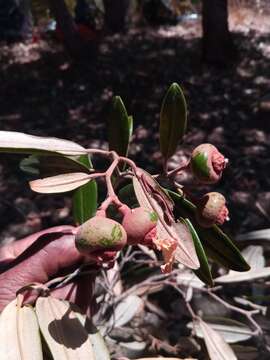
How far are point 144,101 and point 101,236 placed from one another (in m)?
2.60

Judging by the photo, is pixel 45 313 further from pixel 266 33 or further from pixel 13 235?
pixel 266 33

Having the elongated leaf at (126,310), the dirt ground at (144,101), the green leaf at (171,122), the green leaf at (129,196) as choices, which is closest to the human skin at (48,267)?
the green leaf at (129,196)

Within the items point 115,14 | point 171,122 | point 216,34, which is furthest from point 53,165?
point 115,14

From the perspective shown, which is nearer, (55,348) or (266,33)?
(55,348)

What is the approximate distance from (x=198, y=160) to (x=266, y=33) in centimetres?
340

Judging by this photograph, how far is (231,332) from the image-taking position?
1.22 m

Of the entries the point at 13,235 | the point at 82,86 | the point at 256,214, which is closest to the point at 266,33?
the point at 82,86

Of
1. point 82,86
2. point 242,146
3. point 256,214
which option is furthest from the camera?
point 82,86

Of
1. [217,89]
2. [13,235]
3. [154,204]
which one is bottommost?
[13,235]

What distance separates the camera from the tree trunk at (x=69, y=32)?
3.29 metres

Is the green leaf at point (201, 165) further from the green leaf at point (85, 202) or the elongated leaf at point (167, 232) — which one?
the green leaf at point (85, 202)

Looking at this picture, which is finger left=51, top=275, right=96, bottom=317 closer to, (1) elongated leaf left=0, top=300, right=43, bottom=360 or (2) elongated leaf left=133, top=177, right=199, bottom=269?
(1) elongated leaf left=0, top=300, right=43, bottom=360

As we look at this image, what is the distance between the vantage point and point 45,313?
2.62ft

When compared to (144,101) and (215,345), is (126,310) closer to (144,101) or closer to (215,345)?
(215,345)
